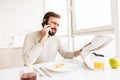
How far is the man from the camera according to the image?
1365 millimetres

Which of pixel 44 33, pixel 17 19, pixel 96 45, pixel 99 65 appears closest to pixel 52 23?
pixel 44 33

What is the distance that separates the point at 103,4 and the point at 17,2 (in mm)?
1451

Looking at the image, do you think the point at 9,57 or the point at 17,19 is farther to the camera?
the point at 17,19

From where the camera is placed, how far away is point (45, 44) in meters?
1.59

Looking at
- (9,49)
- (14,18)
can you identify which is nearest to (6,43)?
(9,49)

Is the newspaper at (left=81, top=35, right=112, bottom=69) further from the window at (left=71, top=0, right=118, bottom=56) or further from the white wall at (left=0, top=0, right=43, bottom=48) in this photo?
the white wall at (left=0, top=0, right=43, bottom=48)

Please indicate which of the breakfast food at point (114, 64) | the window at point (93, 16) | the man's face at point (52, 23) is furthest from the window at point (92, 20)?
the man's face at point (52, 23)

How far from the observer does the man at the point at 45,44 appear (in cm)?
137

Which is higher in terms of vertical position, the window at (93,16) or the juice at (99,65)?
the window at (93,16)

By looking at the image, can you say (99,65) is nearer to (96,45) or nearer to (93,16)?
(96,45)

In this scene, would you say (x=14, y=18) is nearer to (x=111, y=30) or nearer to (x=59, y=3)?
(x=59, y=3)

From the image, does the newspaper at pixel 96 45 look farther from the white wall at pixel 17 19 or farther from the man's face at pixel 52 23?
the white wall at pixel 17 19

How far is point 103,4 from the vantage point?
186cm

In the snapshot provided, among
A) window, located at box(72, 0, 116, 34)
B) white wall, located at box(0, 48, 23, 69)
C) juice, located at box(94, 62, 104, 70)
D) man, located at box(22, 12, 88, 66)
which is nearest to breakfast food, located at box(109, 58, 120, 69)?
juice, located at box(94, 62, 104, 70)
